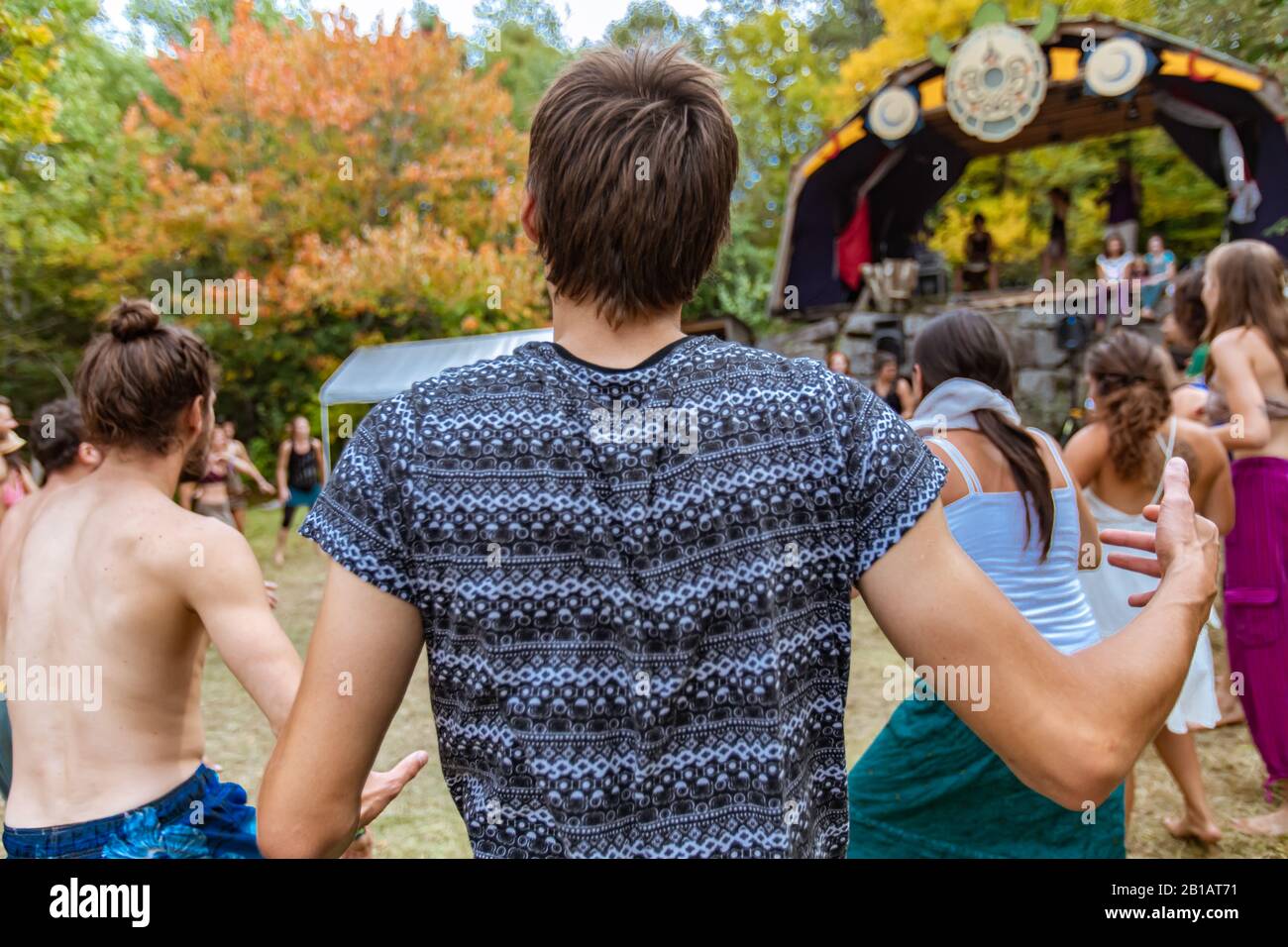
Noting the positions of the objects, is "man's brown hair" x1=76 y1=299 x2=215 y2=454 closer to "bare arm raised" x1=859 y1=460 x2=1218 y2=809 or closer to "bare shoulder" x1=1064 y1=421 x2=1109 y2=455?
"bare arm raised" x1=859 y1=460 x2=1218 y2=809

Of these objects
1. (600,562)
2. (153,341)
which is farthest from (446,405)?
(153,341)

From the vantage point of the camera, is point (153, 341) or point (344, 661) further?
point (153, 341)

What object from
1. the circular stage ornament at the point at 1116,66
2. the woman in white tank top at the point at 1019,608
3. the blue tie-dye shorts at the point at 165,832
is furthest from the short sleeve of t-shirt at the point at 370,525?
the circular stage ornament at the point at 1116,66

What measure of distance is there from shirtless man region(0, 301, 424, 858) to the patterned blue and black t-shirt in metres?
1.00

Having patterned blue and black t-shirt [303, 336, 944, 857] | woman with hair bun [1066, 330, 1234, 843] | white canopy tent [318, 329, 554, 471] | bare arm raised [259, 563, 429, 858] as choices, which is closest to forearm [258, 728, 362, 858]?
bare arm raised [259, 563, 429, 858]

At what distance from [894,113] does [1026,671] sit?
15532 mm

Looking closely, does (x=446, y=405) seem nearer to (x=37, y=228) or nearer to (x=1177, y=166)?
(x=37, y=228)

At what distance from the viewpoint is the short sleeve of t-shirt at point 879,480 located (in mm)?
1017

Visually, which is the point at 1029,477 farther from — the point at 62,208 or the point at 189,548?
the point at 62,208

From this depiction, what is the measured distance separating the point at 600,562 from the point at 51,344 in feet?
63.6

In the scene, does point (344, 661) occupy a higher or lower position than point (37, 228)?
lower

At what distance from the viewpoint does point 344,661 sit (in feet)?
3.28

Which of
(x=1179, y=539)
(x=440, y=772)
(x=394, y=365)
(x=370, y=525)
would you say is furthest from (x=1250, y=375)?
(x=394, y=365)

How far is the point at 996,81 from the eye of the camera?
556 inches
